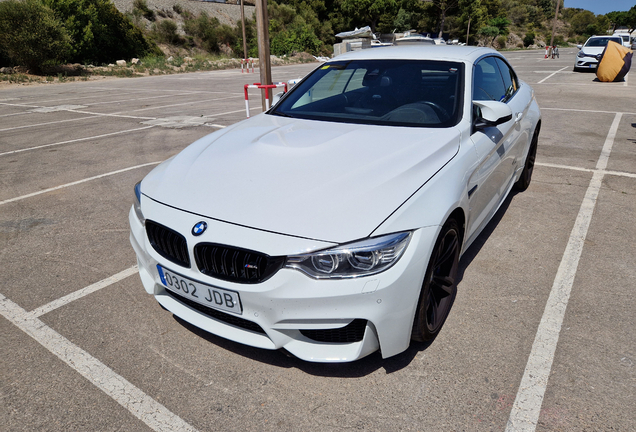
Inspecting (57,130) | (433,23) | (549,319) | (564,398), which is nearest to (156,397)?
(564,398)

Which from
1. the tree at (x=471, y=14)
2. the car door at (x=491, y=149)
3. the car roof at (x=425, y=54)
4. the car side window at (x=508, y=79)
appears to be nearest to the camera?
the car door at (x=491, y=149)

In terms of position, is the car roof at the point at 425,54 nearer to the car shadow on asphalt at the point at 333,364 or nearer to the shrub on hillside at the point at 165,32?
the car shadow on asphalt at the point at 333,364

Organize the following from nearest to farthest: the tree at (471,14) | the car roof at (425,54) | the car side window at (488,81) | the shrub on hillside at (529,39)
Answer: the car side window at (488,81) < the car roof at (425,54) < the tree at (471,14) < the shrub on hillside at (529,39)

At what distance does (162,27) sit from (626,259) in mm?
53746

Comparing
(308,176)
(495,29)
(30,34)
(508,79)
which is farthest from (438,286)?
(495,29)

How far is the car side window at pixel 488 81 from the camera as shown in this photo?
3.55m

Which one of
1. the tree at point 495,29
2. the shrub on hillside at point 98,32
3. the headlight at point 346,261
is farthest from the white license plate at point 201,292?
the tree at point 495,29

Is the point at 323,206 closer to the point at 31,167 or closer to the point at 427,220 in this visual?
the point at 427,220

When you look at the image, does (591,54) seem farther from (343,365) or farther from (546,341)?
(343,365)

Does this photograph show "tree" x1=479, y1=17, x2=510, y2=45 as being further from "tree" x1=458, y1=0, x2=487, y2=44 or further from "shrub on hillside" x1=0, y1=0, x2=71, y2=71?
"shrub on hillside" x1=0, y1=0, x2=71, y2=71

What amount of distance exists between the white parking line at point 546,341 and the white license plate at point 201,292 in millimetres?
1407

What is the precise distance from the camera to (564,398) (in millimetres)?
2250

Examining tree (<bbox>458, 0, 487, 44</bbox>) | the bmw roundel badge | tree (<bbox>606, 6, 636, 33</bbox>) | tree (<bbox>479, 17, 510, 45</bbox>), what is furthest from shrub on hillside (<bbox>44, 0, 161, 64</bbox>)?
tree (<bbox>606, 6, 636, 33</bbox>)

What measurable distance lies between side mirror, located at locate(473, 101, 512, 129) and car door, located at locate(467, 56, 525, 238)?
59mm
